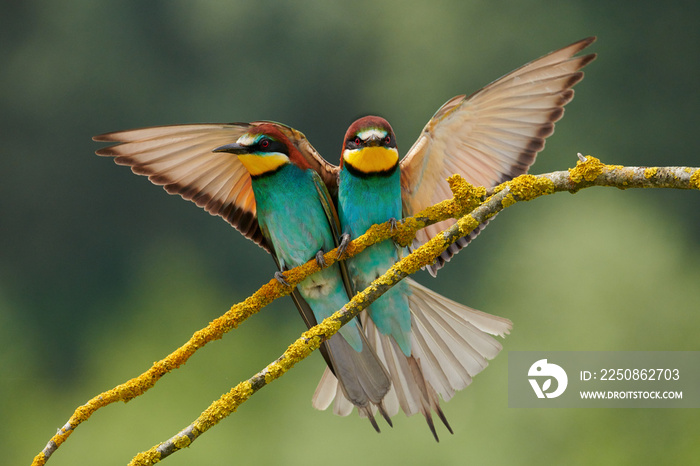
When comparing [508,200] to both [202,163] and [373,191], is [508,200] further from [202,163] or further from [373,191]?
[202,163]

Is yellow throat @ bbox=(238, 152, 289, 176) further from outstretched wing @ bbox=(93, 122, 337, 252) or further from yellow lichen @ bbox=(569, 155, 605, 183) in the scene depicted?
yellow lichen @ bbox=(569, 155, 605, 183)

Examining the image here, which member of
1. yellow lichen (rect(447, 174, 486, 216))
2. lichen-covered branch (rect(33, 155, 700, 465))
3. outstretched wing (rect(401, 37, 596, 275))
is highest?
outstretched wing (rect(401, 37, 596, 275))

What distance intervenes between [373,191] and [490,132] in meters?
0.24

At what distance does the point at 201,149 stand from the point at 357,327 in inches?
17.4

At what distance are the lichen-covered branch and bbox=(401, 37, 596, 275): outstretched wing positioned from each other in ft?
0.82

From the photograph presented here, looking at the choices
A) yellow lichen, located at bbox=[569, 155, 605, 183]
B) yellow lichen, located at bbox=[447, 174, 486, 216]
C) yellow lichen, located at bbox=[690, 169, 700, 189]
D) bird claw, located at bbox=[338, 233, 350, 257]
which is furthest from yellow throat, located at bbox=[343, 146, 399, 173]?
yellow lichen, located at bbox=[690, 169, 700, 189]

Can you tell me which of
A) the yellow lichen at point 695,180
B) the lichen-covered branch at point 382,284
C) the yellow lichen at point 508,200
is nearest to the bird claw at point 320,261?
the lichen-covered branch at point 382,284

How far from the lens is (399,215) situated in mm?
1335

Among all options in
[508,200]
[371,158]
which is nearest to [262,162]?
[371,158]

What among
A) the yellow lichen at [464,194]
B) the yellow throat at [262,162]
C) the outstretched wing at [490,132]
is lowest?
the yellow lichen at [464,194]

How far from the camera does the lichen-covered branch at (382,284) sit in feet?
2.96

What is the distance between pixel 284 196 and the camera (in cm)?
133

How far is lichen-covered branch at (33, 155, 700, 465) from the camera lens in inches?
35.6

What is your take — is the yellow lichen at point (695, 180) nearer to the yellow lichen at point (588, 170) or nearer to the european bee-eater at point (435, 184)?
the yellow lichen at point (588, 170)
